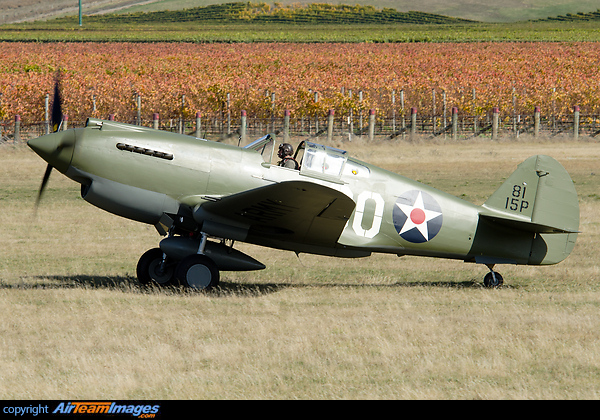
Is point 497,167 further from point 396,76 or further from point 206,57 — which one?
point 206,57

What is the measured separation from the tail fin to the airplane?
1cm

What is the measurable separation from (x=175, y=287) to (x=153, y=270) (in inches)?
31.6

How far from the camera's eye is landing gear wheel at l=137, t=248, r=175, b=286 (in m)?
10.2

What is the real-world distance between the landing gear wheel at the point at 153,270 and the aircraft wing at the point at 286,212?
1.19m

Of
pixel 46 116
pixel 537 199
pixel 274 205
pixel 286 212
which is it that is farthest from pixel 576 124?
pixel 274 205

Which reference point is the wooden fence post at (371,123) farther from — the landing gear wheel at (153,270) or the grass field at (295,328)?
the landing gear wheel at (153,270)

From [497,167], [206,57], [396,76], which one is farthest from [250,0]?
[497,167]

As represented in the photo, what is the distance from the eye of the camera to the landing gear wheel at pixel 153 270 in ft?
33.6

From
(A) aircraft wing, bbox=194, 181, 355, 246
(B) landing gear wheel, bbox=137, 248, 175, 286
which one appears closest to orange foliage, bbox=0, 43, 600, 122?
(B) landing gear wheel, bbox=137, 248, 175, 286
